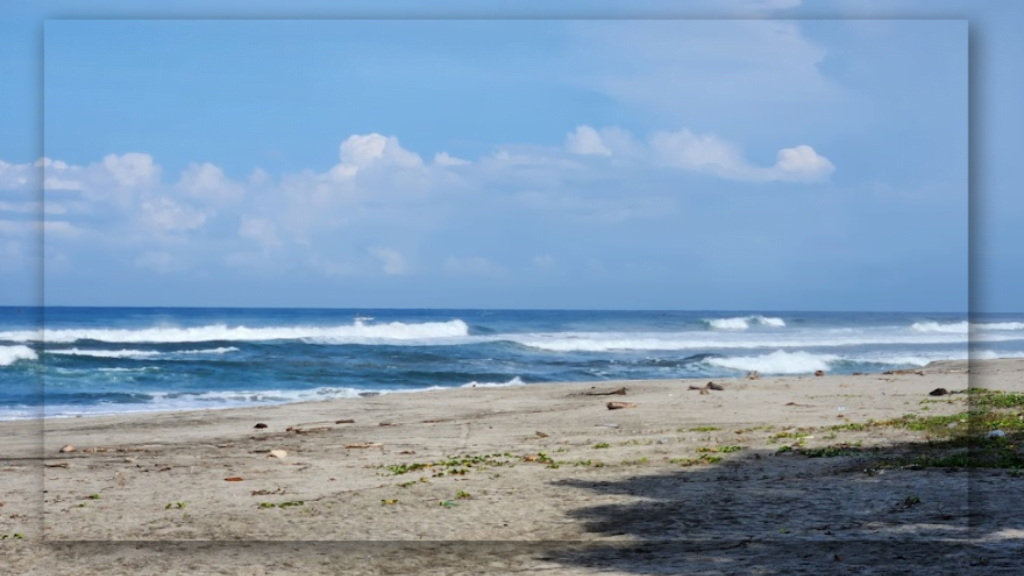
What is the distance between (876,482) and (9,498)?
283 inches

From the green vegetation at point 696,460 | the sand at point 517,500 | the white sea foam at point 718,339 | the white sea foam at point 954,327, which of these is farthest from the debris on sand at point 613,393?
the white sea foam at point 954,327

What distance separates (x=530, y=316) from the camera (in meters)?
64.4

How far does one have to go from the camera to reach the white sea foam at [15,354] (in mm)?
27352

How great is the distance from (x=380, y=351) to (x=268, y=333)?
1116 cm

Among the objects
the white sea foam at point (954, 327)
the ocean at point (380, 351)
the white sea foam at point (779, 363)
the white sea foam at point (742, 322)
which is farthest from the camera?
the white sea foam at point (742, 322)

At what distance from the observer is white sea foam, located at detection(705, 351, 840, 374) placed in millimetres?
29797

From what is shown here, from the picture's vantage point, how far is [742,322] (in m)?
57.4

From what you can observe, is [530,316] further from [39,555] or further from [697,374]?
[39,555]

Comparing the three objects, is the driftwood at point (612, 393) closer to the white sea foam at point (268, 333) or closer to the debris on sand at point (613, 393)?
the debris on sand at point (613, 393)

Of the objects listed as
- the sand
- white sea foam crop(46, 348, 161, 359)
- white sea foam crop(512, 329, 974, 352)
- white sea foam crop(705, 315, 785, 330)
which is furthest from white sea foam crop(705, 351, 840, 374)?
white sea foam crop(705, 315, 785, 330)

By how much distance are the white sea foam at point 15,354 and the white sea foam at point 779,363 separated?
20.5 m

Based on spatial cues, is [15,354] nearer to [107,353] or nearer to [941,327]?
[107,353]

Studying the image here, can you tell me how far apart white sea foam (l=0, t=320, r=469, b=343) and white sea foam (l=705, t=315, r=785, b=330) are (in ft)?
49.1

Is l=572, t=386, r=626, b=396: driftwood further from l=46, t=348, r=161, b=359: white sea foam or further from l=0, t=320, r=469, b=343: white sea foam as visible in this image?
l=0, t=320, r=469, b=343: white sea foam
